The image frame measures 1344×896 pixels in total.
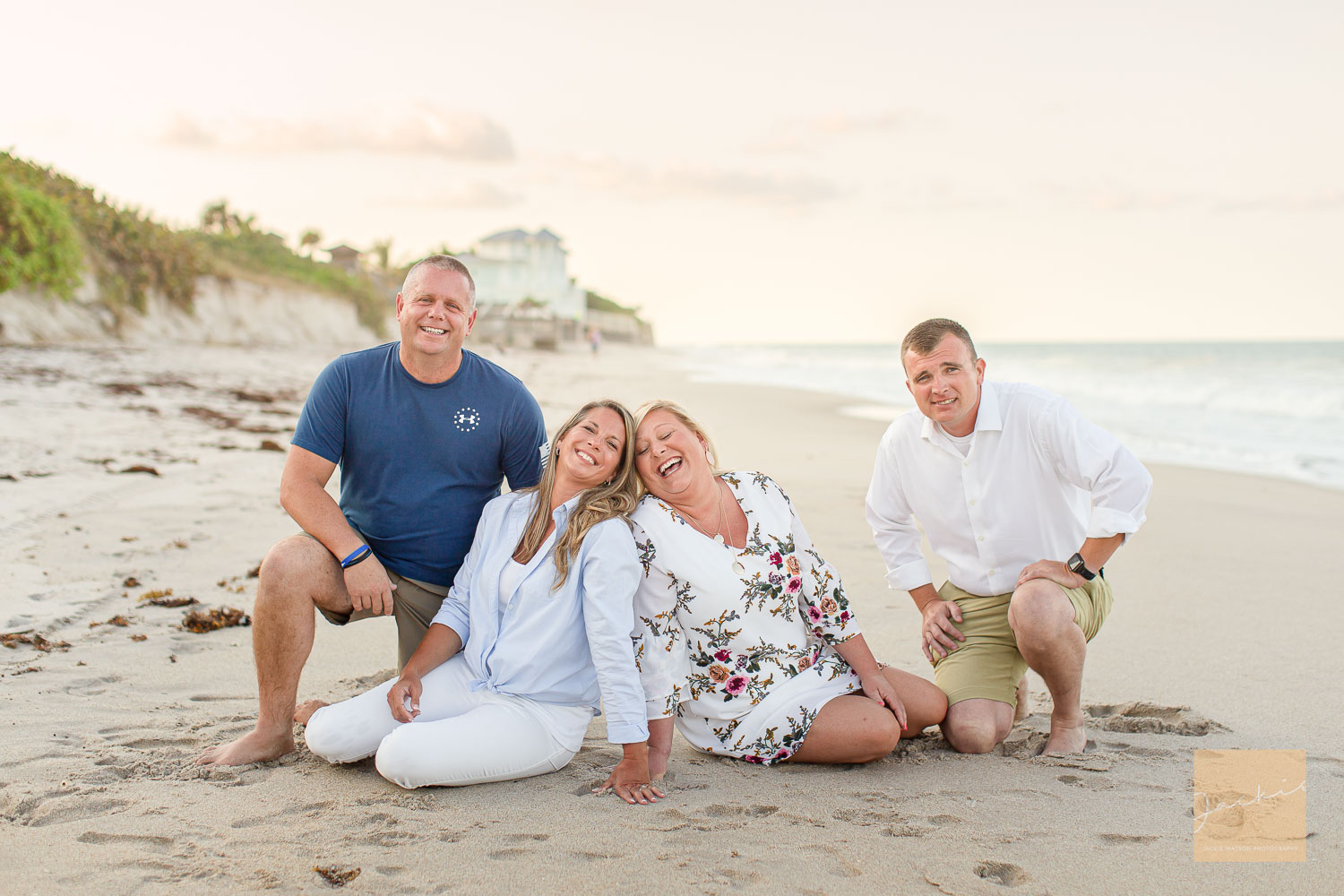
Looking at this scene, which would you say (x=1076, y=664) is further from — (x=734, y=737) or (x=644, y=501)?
(x=644, y=501)

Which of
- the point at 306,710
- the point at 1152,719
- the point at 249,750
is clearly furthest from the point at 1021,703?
the point at 249,750

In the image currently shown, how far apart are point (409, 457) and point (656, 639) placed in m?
1.12

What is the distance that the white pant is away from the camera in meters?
2.66

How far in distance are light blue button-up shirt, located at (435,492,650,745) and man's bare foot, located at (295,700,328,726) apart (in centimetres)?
59

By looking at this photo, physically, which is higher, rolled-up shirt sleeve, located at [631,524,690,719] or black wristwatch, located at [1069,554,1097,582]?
black wristwatch, located at [1069,554,1097,582]

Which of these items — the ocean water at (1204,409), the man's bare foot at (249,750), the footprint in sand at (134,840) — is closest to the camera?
the footprint in sand at (134,840)

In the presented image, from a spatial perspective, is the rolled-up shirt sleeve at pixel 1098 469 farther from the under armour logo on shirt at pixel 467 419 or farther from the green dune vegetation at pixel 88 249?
the green dune vegetation at pixel 88 249

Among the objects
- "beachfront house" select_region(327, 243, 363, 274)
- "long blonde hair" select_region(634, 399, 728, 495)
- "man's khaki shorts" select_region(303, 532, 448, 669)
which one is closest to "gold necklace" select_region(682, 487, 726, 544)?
"long blonde hair" select_region(634, 399, 728, 495)

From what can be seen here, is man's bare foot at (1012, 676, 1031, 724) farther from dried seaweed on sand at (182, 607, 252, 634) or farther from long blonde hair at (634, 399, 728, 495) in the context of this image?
dried seaweed on sand at (182, 607, 252, 634)

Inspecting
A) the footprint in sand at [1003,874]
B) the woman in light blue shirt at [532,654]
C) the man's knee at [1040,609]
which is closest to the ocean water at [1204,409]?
the man's knee at [1040,609]

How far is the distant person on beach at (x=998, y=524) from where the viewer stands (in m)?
3.12

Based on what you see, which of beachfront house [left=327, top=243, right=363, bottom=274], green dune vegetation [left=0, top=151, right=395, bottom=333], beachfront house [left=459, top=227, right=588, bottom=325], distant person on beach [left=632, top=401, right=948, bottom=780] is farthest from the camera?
beachfront house [left=459, top=227, right=588, bottom=325]

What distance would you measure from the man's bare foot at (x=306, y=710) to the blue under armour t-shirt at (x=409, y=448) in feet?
1.73
